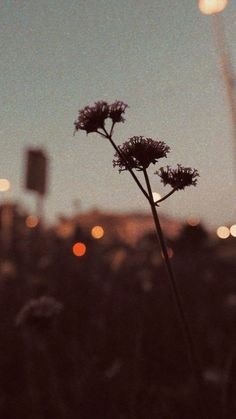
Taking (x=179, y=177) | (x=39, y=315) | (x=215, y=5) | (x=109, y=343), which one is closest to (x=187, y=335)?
(x=179, y=177)

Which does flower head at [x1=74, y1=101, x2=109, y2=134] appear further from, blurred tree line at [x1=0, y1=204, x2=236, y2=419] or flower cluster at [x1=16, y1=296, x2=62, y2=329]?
flower cluster at [x1=16, y1=296, x2=62, y2=329]

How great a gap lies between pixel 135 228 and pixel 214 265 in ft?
185

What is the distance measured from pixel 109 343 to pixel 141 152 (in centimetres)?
572

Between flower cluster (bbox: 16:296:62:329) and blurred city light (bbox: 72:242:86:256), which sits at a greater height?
blurred city light (bbox: 72:242:86:256)

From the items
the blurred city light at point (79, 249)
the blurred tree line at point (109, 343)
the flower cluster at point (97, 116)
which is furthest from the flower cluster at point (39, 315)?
the blurred city light at point (79, 249)

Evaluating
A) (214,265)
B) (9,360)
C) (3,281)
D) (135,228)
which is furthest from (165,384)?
(135,228)

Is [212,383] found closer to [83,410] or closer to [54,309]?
[83,410]

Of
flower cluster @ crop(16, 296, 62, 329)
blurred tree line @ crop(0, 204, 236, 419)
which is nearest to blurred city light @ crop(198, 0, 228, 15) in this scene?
blurred tree line @ crop(0, 204, 236, 419)

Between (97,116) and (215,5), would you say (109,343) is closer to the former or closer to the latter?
(97,116)

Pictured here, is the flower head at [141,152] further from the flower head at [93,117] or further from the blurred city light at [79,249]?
the blurred city light at [79,249]

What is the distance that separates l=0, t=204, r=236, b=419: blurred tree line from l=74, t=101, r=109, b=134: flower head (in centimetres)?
134

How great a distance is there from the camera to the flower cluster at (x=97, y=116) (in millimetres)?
2100

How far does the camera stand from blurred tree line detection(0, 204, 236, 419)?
4613 millimetres

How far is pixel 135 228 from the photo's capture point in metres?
71.8
